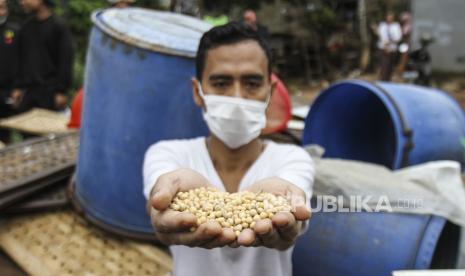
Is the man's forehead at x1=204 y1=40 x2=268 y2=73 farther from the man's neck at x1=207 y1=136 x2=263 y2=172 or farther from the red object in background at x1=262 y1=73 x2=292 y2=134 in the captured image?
the red object in background at x1=262 y1=73 x2=292 y2=134

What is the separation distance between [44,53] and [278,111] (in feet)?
8.64

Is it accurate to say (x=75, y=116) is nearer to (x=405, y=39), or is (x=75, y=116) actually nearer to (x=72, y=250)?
(x=72, y=250)

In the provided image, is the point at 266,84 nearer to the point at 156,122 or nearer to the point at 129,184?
the point at 156,122

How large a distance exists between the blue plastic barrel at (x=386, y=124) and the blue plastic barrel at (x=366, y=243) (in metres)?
0.84

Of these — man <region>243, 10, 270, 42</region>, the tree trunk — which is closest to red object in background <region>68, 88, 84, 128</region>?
man <region>243, 10, 270, 42</region>

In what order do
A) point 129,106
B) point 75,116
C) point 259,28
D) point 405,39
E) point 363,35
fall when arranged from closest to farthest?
point 129,106
point 75,116
point 259,28
point 405,39
point 363,35

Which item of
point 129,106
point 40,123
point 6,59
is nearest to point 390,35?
point 6,59

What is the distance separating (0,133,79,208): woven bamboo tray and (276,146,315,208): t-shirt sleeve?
1784 mm

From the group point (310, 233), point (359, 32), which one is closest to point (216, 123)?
point (310, 233)

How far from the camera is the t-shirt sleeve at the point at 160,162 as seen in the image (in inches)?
60.5

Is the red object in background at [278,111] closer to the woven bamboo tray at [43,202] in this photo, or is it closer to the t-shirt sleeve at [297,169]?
the t-shirt sleeve at [297,169]

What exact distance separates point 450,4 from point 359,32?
2.64 meters

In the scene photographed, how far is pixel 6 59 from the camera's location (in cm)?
486

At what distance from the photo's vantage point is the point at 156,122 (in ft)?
7.78
